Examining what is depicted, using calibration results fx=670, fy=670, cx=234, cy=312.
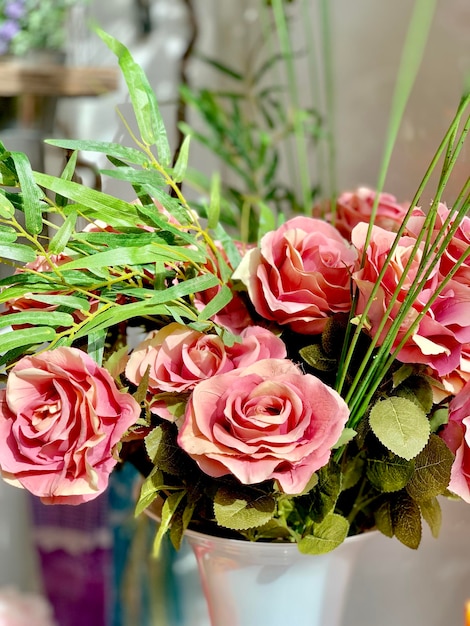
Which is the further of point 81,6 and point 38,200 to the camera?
point 81,6

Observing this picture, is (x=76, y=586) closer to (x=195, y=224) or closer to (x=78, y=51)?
(x=195, y=224)

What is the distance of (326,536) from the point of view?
1.35ft

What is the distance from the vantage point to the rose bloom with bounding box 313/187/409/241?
523mm

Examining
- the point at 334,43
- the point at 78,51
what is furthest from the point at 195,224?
the point at 78,51

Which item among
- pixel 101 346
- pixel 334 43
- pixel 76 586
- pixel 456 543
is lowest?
pixel 76 586

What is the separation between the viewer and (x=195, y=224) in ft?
1.41

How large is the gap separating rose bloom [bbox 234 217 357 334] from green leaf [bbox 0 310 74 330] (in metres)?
0.11

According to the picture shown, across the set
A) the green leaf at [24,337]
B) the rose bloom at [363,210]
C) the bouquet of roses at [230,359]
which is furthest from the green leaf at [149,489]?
the rose bloom at [363,210]

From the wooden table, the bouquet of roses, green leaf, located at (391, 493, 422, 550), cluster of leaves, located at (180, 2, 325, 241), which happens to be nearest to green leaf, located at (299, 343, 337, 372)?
the bouquet of roses

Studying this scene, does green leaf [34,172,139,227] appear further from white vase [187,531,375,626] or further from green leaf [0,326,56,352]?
white vase [187,531,375,626]

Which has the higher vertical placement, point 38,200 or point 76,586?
point 38,200

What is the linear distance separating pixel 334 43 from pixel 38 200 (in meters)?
0.68

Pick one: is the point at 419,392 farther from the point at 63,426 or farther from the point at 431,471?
the point at 63,426

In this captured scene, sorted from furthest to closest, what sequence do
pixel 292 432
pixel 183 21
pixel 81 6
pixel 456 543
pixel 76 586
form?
pixel 183 21, pixel 81 6, pixel 76 586, pixel 456 543, pixel 292 432
